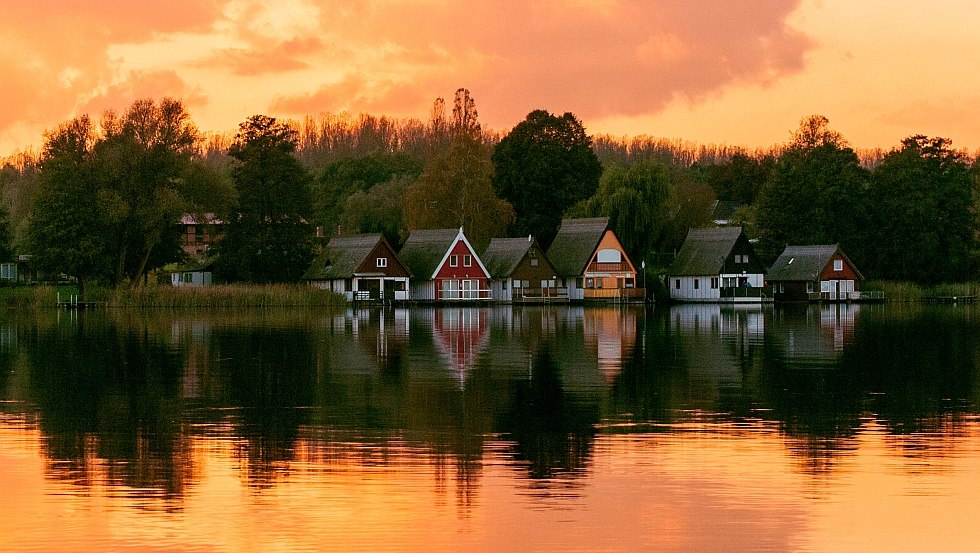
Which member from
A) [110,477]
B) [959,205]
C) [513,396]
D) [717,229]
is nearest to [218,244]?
[717,229]

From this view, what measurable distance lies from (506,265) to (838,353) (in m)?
56.9

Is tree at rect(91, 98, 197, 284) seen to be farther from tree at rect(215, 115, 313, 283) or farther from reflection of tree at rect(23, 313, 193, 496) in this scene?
reflection of tree at rect(23, 313, 193, 496)

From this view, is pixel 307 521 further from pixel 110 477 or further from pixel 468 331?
pixel 468 331

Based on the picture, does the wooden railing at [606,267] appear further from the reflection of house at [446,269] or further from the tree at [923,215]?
the tree at [923,215]

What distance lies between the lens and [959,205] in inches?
3952

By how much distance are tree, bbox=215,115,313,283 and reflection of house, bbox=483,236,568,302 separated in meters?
14.6

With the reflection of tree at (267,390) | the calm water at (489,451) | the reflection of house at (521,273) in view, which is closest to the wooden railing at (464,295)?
the reflection of house at (521,273)

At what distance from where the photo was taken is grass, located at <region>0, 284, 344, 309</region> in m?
76.8

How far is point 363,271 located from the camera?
291 ft

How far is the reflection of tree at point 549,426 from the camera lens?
54.6 feet

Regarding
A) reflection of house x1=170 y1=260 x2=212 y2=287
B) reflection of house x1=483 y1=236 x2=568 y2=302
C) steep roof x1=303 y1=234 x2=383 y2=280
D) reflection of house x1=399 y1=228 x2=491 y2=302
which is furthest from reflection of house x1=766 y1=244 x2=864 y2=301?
reflection of house x1=170 y1=260 x2=212 y2=287

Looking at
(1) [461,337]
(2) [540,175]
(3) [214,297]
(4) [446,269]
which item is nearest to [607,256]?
(4) [446,269]

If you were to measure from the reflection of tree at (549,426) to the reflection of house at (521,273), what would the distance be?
65235mm

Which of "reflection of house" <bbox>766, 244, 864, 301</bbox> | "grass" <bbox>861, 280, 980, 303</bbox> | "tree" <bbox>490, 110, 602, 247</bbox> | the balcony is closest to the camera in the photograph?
the balcony
